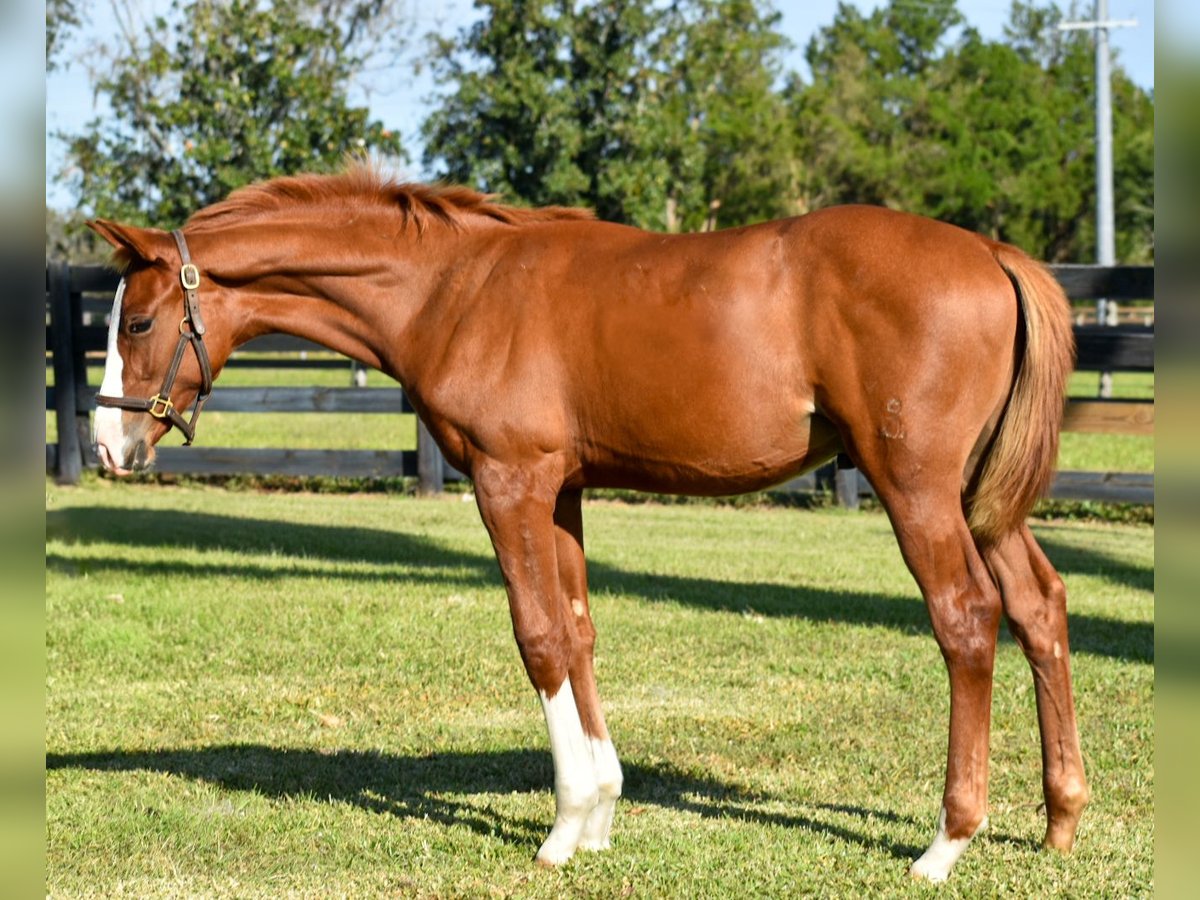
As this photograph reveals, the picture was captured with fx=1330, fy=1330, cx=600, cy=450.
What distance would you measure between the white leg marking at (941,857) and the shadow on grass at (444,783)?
9.5 inches

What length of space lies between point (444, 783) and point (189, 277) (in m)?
2.17

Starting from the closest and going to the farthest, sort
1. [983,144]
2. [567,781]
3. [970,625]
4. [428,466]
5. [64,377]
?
[970,625] → [567,781] → [428,466] → [64,377] → [983,144]

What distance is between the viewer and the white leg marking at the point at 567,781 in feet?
14.4

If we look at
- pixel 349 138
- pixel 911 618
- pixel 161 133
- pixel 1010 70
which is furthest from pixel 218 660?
pixel 1010 70

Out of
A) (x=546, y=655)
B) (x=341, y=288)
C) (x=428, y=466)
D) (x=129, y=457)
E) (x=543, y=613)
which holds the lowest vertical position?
(x=428, y=466)

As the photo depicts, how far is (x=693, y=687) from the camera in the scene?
6.64 metres

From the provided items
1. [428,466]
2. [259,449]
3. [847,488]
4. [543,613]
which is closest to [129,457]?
[543,613]

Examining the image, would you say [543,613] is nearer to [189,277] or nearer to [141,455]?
[141,455]

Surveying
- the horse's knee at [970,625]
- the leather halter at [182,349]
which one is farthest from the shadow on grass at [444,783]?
the leather halter at [182,349]

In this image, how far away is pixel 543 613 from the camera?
4418 millimetres

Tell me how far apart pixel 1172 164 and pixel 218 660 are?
21.3 feet

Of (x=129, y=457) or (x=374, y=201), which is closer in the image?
(x=129, y=457)

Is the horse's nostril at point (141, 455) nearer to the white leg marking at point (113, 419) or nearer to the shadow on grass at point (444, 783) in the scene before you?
the white leg marking at point (113, 419)

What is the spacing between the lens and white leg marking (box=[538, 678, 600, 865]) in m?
4.38
